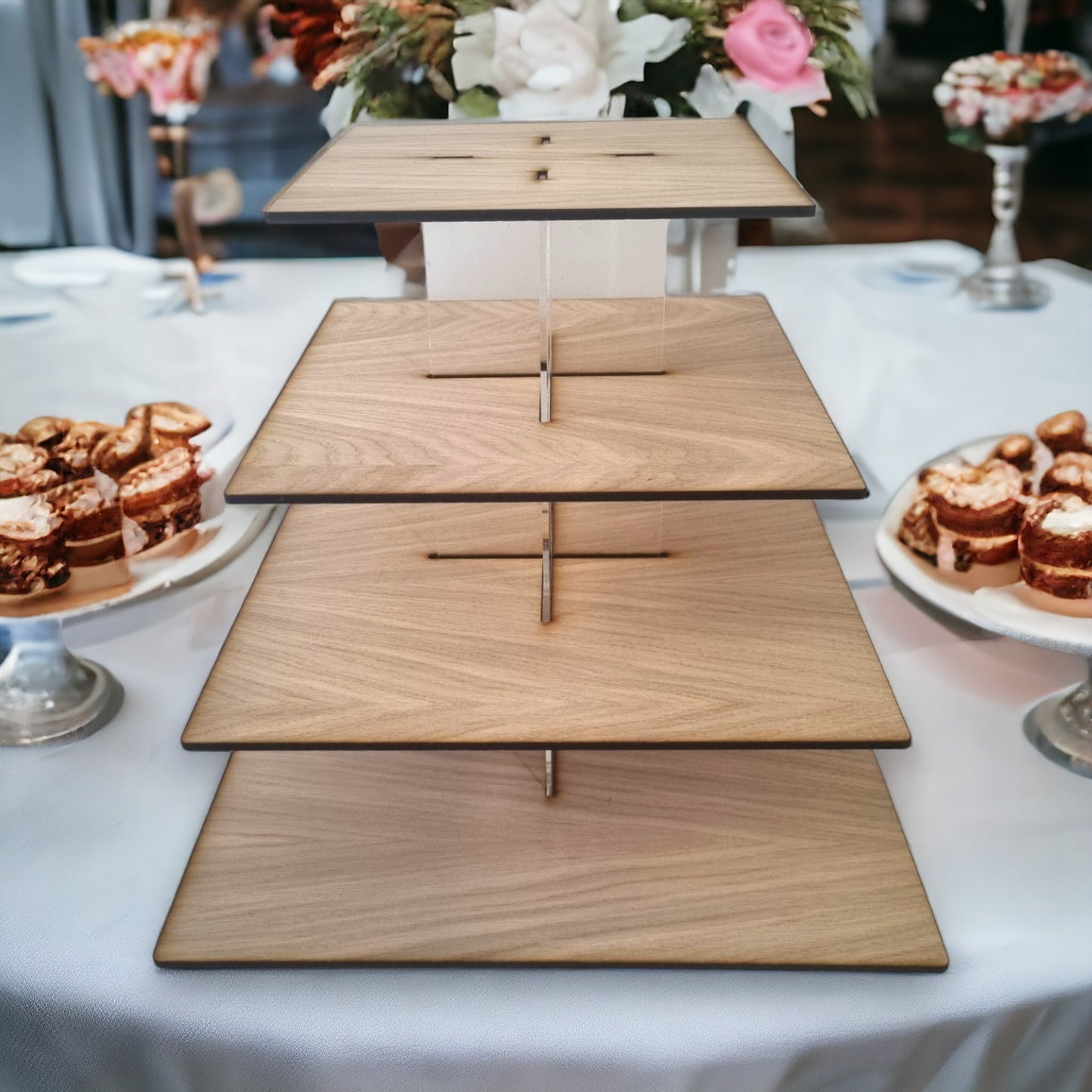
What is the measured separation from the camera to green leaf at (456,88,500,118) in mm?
853

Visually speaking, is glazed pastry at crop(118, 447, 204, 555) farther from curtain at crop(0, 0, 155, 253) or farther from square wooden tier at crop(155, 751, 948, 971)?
curtain at crop(0, 0, 155, 253)

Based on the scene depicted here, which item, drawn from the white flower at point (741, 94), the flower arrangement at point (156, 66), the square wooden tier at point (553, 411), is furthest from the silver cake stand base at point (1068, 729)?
the flower arrangement at point (156, 66)

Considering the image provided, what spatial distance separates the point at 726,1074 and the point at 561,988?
9cm

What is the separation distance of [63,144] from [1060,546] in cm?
326

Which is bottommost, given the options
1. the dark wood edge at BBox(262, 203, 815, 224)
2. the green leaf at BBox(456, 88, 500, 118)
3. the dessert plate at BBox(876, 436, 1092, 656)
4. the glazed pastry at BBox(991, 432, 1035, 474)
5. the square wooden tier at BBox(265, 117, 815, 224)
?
the dessert plate at BBox(876, 436, 1092, 656)

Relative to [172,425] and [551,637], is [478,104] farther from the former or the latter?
[551,637]

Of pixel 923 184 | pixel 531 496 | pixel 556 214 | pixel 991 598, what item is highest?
pixel 556 214

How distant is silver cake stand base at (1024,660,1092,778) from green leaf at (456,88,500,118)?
0.59m

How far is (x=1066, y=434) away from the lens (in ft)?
2.64

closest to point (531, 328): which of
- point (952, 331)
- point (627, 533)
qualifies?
point (627, 533)

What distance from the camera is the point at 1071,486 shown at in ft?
2.31

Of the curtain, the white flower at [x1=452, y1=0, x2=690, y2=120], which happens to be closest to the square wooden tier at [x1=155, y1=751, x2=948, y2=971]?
the white flower at [x1=452, y1=0, x2=690, y2=120]

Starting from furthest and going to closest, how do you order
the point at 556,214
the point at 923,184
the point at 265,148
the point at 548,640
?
1. the point at 923,184
2. the point at 265,148
3. the point at 548,640
4. the point at 556,214

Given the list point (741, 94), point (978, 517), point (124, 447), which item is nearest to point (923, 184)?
point (741, 94)
